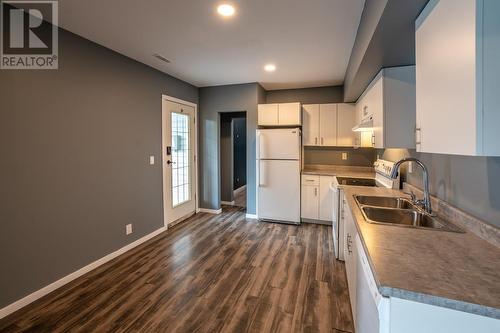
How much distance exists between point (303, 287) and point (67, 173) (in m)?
2.60

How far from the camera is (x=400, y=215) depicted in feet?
6.17

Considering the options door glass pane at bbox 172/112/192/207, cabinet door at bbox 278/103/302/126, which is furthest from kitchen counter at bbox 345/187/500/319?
door glass pane at bbox 172/112/192/207

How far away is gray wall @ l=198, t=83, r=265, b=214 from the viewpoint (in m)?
4.48

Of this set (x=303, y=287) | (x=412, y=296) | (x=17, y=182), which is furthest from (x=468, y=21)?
(x=17, y=182)

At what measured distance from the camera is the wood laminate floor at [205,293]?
6.14 ft

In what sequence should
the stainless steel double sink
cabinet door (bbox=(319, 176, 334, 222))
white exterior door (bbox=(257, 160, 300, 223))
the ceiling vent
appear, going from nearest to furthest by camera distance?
the stainless steel double sink, the ceiling vent, cabinet door (bbox=(319, 176, 334, 222)), white exterior door (bbox=(257, 160, 300, 223))

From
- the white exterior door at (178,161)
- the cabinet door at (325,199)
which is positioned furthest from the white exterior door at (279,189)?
the white exterior door at (178,161)

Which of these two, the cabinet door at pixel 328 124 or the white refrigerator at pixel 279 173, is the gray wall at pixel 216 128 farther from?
the cabinet door at pixel 328 124

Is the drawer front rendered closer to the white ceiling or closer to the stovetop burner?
the stovetop burner

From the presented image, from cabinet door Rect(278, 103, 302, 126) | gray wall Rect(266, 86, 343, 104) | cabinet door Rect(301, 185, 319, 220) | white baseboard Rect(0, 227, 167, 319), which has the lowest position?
white baseboard Rect(0, 227, 167, 319)

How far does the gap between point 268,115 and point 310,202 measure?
5.60ft

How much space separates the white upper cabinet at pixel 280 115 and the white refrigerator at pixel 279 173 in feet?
0.69

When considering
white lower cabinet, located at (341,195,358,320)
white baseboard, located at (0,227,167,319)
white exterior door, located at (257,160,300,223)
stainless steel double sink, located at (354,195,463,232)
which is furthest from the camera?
white exterior door, located at (257,160,300,223)

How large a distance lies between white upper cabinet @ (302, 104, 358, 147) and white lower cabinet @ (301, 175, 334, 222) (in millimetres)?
722
